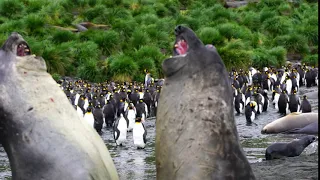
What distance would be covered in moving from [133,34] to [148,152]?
17184 millimetres

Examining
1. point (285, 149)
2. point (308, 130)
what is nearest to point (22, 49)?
point (285, 149)

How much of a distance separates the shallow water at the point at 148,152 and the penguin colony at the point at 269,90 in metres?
1.20

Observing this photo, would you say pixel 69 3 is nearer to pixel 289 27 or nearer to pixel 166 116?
pixel 289 27

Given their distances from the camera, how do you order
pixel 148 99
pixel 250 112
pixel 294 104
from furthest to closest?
pixel 148 99 → pixel 294 104 → pixel 250 112

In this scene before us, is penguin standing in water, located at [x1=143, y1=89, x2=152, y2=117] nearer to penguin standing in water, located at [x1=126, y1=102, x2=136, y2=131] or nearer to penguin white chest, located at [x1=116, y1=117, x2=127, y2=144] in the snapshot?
penguin standing in water, located at [x1=126, y1=102, x2=136, y2=131]

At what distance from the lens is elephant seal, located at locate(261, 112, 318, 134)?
1662 centimetres

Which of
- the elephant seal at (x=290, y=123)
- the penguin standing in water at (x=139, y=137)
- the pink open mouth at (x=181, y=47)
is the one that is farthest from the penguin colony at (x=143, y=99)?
the pink open mouth at (x=181, y=47)

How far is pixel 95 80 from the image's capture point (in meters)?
27.8

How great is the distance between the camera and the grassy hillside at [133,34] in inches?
1088

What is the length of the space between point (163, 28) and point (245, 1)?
16058 mm

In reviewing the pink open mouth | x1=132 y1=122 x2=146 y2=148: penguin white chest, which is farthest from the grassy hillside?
the pink open mouth

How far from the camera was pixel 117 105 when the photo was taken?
20.6 meters

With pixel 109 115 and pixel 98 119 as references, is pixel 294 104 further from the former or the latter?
pixel 98 119

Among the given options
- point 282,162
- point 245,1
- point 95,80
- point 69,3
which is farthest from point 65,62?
point 245,1
